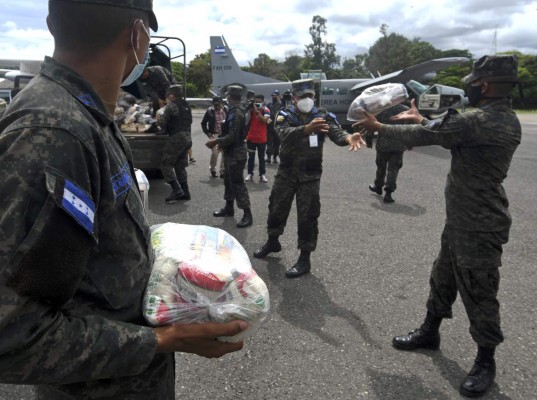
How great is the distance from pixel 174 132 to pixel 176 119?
0.71 ft

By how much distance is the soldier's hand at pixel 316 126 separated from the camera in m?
4.18

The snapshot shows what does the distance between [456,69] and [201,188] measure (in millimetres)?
52137

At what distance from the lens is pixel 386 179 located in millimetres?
7219

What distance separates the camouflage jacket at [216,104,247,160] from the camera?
602 centimetres

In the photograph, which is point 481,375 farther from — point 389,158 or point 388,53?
point 388,53

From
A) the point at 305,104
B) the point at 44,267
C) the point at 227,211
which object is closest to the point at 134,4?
the point at 44,267

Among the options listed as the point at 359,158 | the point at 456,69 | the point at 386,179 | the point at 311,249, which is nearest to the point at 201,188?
the point at 386,179

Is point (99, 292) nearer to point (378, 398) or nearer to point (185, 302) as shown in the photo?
point (185, 302)

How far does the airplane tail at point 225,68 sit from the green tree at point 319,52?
53428 millimetres

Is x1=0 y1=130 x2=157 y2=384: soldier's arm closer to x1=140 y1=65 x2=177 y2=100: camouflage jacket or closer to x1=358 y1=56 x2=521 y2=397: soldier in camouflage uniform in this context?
x1=358 y1=56 x2=521 y2=397: soldier in camouflage uniform

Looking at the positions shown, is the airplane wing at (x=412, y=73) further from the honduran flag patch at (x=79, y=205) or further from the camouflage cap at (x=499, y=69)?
the honduran flag patch at (x=79, y=205)

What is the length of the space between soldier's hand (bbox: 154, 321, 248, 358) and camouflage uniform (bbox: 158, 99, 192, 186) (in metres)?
5.91

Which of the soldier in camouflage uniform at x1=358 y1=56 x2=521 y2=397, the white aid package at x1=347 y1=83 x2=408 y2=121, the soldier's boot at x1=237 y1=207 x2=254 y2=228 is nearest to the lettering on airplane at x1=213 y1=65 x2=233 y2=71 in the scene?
the soldier's boot at x1=237 y1=207 x2=254 y2=228

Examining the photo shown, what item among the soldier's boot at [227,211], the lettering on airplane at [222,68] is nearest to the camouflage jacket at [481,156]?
the soldier's boot at [227,211]
